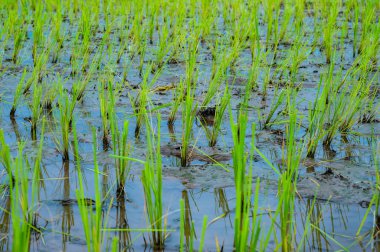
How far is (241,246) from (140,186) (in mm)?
916

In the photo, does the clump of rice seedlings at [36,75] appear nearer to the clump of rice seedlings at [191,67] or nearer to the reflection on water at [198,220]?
the clump of rice seedlings at [191,67]

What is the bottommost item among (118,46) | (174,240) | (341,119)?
(174,240)

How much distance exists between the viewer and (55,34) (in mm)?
5016

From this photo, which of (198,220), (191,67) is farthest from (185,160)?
(191,67)

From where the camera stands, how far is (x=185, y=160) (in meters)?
2.64

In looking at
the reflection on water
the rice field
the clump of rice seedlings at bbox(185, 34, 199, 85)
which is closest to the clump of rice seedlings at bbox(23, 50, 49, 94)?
the rice field

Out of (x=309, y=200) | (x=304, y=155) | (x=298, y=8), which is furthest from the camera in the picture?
(x=298, y=8)

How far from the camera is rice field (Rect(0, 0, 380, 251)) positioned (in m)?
1.92

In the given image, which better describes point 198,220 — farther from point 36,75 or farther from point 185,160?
point 36,75

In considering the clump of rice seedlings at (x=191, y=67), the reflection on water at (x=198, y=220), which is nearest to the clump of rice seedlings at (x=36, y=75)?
the clump of rice seedlings at (x=191, y=67)

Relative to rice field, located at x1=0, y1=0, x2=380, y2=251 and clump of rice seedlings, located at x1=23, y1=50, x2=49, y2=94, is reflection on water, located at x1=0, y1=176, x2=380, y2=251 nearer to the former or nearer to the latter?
rice field, located at x1=0, y1=0, x2=380, y2=251

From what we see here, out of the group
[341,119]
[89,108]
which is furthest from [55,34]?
[341,119]

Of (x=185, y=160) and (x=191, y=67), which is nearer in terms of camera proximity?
(x=185, y=160)

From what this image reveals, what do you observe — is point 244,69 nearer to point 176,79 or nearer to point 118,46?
point 176,79
